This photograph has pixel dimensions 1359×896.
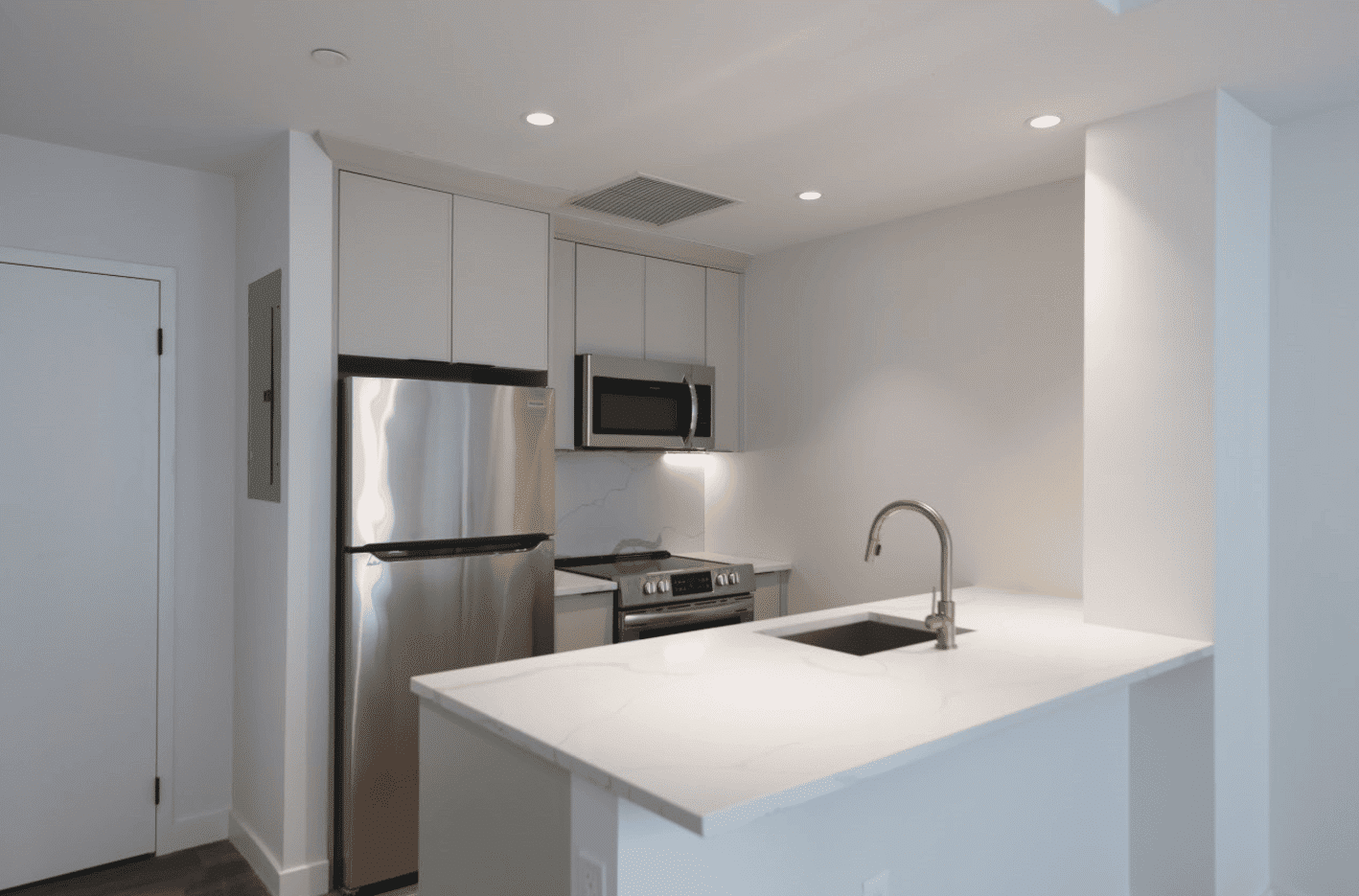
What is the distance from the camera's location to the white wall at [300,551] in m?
2.77

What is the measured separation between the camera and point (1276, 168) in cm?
265

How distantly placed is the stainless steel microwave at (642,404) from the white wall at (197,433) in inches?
54.0

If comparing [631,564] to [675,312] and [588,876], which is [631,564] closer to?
[675,312]

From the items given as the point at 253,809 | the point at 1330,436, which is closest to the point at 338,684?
the point at 253,809

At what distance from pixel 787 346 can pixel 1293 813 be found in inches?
102

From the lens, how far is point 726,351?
435 cm

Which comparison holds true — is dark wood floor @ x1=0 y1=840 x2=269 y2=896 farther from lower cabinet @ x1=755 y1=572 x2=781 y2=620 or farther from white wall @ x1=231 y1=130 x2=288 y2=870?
lower cabinet @ x1=755 y1=572 x2=781 y2=620

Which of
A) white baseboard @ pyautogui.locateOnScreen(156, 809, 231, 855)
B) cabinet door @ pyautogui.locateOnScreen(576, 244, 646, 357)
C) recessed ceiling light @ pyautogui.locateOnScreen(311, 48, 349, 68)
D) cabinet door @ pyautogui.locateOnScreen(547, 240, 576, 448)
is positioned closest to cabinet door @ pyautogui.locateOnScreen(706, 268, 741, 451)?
cabinet door @ pyautogui.locateOnScreen(576, 244, 646, 357)

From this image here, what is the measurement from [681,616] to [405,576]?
4.10 feet

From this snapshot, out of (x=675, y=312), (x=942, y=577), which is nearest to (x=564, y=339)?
(x=675, y=312)

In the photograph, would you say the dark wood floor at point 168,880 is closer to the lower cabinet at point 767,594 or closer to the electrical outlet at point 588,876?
the electrical outlet at point 588,876

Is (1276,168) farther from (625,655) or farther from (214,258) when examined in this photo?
(214,258)

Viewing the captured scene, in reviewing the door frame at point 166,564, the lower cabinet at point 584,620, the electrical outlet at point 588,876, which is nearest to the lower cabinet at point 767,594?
the lower cabinet at point 584,620

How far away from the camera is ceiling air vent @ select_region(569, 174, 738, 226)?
323 cm
